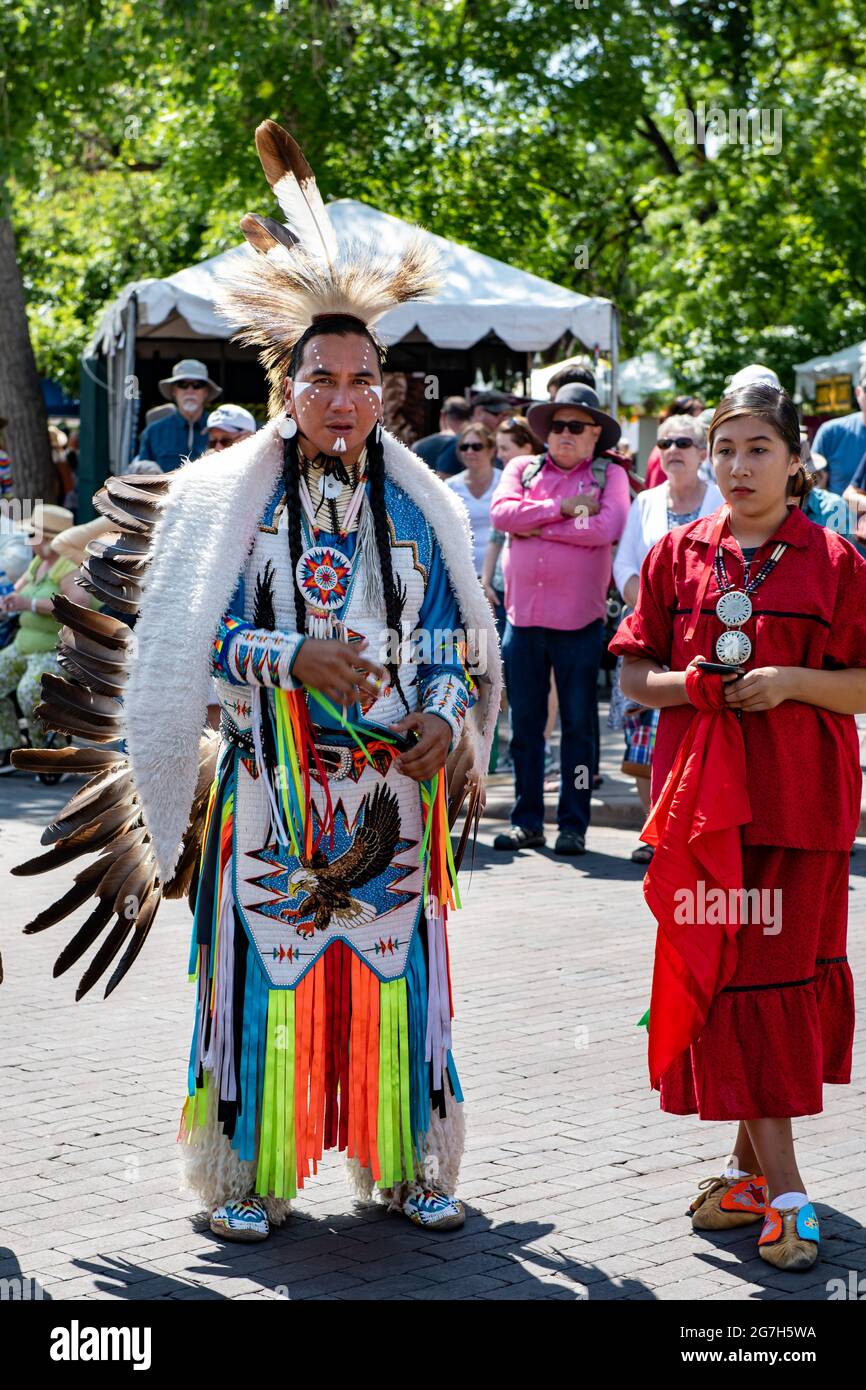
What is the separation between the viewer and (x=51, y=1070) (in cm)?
535

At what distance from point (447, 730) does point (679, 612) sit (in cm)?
63

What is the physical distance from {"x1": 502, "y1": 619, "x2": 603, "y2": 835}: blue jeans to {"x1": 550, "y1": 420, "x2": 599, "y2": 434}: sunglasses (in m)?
0.93

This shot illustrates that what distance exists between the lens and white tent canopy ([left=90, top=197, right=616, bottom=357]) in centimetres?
1323

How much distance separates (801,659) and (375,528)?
1007 mm

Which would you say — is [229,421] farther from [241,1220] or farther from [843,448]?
[241,1220]

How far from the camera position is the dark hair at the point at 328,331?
13.3ft

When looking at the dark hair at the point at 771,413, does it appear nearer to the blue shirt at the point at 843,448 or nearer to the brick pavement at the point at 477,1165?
the brick pavement at the point at 477,1165

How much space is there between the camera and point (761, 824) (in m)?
3.96

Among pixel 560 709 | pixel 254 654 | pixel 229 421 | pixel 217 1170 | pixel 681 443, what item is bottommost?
pixel 217 1170

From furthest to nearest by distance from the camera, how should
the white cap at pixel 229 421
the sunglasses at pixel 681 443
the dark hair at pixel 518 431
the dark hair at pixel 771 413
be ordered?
the dark hair at pixel 518 431 → the white cap at pixel 229 421 → the sunglasses at pixel 681 443 → the dark hair at pixel 771 413

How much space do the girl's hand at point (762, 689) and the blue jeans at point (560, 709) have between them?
4807mm

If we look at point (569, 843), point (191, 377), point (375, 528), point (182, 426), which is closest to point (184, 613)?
point (375, 528)

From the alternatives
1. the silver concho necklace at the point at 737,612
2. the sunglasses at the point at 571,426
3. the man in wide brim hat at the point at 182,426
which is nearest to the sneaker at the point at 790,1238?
the silver concho necklace at the point at 737,612

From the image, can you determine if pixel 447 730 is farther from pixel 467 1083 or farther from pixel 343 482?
pixel 467 1083
